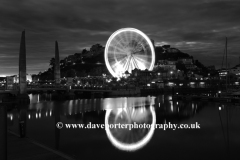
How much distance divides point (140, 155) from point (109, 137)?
4.87 meters

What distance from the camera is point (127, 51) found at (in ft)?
220

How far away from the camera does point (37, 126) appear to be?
79.5 feet

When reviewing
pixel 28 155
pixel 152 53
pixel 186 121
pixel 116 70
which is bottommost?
pixel 186 121

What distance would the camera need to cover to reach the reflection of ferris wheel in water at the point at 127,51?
64.3 metres

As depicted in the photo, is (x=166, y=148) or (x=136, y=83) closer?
(x=166, y=148)

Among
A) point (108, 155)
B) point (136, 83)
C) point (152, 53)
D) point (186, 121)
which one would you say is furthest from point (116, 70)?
point (108, 155)

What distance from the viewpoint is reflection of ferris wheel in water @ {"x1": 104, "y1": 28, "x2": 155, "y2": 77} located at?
211 feet

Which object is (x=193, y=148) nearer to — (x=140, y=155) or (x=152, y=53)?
(x=140, y=155)

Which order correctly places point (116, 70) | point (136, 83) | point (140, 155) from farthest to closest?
point (136, 83), point (116, 70), point (140, 155)

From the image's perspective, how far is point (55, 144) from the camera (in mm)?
16875

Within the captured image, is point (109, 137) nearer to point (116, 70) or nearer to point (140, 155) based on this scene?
point (140, 155)

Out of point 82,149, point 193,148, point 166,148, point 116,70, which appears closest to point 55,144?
point 82,149

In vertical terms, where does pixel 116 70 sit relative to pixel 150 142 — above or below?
above

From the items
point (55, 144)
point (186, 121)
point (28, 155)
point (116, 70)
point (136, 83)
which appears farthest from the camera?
point (136, 83)
